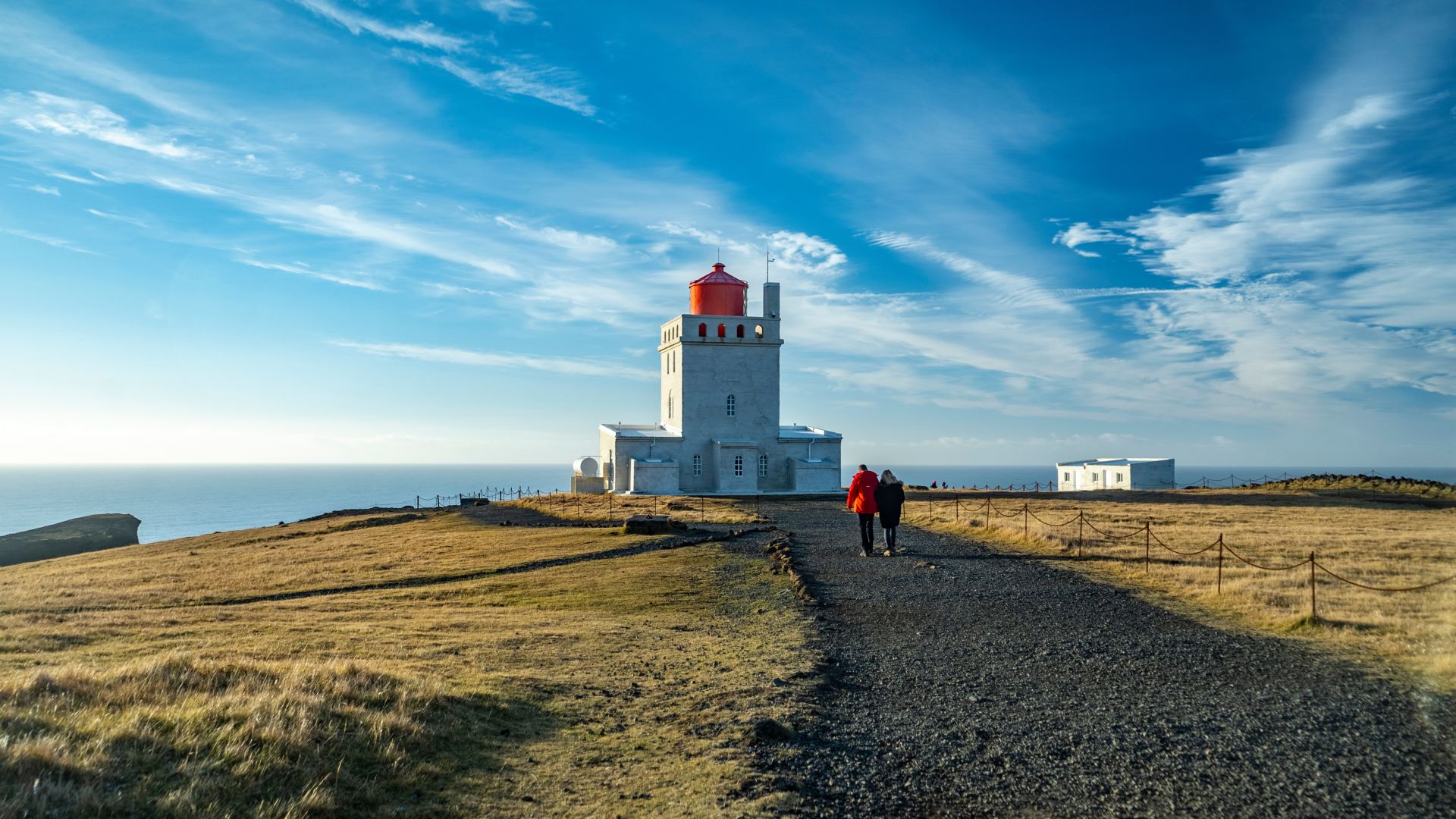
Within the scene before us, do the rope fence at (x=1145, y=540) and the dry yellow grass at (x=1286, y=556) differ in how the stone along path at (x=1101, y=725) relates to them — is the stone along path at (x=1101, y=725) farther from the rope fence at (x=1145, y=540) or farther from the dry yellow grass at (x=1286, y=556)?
the rope fence at (x=1145, y=540)

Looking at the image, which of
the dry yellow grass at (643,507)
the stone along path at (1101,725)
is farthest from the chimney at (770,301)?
the stone along path at (1101,725)

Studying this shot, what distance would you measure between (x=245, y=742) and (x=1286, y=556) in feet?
62.3

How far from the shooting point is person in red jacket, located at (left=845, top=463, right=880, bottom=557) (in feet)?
58.7

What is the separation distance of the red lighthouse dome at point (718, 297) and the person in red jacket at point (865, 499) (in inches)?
1013

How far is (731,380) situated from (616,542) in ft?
68.4

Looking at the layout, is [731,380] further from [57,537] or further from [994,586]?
[57,537]

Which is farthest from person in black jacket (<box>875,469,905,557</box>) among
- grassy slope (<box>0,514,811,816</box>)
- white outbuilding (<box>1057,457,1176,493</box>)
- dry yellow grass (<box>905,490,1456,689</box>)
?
white outbuilding (<box>1057,457,1176,493</box>)

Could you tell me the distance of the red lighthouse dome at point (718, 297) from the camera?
142ft

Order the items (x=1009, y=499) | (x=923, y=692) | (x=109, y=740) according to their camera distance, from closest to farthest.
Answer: (x=109, y=740) → (x=923, y=692) → (x=1009, y=499)

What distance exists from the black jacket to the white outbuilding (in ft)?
105

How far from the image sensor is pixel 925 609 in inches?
487

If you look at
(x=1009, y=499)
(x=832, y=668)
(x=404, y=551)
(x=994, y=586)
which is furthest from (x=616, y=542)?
(x=1009, y=499)

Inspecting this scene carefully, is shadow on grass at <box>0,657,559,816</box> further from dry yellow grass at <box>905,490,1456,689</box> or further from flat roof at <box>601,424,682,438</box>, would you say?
flat roof at <box>601,424,682,438</box>

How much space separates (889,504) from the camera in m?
17.7
